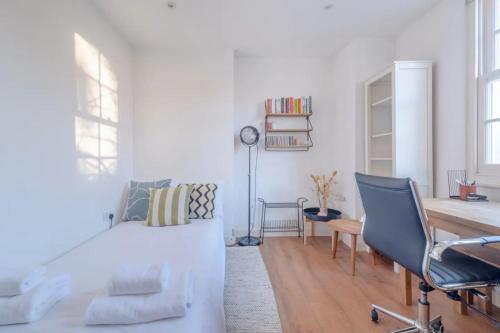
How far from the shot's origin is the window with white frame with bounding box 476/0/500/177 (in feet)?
6.41

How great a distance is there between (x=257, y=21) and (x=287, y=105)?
3.94 feet

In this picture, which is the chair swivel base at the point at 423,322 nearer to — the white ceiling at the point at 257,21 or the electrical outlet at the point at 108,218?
the white ceiling at the point at 257,21

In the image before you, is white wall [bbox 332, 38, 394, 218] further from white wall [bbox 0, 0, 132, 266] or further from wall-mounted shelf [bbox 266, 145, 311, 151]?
white wall [bbox 0, 0, 132, 266]

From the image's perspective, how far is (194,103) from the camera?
340 centimetres

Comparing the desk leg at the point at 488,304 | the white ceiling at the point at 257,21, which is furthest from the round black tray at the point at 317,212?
the white ceiling at the point at 257,21

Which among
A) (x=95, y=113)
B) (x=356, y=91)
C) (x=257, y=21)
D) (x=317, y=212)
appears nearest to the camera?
(x=95, y=113)

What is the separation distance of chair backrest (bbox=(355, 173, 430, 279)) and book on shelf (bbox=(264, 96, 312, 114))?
213 cm

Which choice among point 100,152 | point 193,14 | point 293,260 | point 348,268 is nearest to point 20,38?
point 100,152

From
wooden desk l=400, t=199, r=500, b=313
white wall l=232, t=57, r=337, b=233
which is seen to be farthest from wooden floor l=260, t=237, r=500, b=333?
→ white wall l=232, t=57, r=337, b=233

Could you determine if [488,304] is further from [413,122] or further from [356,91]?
[356,91]

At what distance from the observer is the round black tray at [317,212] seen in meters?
3.25

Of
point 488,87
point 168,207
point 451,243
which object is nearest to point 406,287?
point 451,243

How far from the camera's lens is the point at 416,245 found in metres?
1.29

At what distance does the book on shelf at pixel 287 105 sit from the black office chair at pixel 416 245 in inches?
85.3
